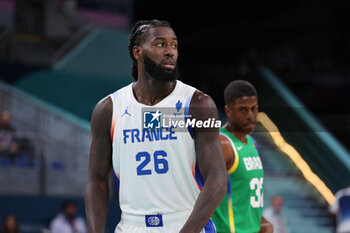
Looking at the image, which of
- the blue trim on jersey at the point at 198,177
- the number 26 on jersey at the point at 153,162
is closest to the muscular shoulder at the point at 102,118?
the number 26 on jersey at the point at 153,162

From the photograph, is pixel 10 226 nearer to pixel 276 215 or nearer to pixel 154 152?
pixel 276 215

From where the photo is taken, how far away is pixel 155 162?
3721 mm

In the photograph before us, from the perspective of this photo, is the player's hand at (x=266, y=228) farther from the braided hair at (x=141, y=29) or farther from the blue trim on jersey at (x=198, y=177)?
the braided hair at (x=141, y=29)

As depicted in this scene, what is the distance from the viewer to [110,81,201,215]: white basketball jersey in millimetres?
3707

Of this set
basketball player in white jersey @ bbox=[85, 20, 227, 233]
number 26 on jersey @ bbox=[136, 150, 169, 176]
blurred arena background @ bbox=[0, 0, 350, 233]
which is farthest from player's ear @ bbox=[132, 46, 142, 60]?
blurred arena background @ bbox=[0, 0, 350, 233]

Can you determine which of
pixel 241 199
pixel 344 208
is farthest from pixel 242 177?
pixel 344 208

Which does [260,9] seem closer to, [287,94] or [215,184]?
[287,94]

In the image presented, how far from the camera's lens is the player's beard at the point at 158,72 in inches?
147

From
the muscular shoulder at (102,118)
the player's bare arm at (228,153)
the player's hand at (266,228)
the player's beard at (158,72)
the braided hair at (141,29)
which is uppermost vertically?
the braided hair at (141,29)

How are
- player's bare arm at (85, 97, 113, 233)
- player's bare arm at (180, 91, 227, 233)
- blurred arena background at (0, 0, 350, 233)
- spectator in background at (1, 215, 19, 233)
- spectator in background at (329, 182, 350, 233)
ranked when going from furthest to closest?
blurred arena background at (0, 0, 350, 233), spectator in background at (1, 215, 19, 233), spectator in background at (329, 182, 350, 233), player's bare arm at (85, 97, 113, 233), player's bare arm at (180, 91, 227, 233)

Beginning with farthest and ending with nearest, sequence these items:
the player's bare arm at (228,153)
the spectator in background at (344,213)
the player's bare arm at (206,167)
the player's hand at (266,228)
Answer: the spectator in background at (344,213) < the player's hand at (266,228) < the player's bare arm at (228,153) < the player's bare arm at (206,167)

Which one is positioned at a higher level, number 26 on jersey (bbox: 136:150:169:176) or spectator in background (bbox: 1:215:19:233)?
number 26 on jersey (bbox: 136:150:169:176)

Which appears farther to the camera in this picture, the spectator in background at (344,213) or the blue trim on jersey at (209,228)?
the spectator in background at (344,213)

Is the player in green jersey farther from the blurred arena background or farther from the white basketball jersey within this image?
the blurred arena background
